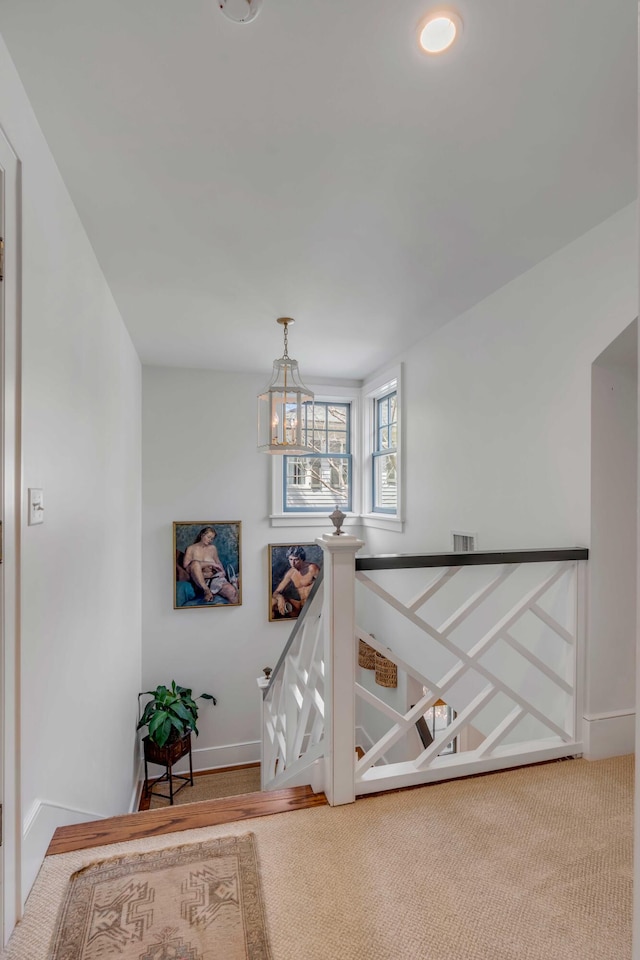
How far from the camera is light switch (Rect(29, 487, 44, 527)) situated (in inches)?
53.7

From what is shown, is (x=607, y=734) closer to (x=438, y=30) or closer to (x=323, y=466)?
(x=438, y=30)

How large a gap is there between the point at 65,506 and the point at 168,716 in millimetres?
2766

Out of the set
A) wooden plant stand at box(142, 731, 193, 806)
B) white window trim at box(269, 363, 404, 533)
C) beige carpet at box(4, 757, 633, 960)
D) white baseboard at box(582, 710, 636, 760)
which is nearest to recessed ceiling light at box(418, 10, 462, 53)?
beige carpet at box(4, 757, 633, 960)

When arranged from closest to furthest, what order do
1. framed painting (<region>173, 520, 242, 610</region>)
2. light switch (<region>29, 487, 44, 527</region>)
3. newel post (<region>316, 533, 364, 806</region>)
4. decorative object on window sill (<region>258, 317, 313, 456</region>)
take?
light switch (<region>29, 487, 44, 527</region>) → newel post (<region>316, 533, 364, 806</region>) → decorative object on window sill (<region>258, 317, 313, 456</region>) → framed painting (<region>173, 520, 242, 610</region>)

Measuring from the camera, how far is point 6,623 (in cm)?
118

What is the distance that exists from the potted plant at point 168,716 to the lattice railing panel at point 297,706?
73 centimetres

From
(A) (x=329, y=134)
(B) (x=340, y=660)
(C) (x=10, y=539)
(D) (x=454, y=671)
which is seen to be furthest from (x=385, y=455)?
(C) (x=10, y=539)

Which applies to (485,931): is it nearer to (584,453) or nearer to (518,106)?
(584,453)

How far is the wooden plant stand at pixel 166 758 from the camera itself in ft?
12.7

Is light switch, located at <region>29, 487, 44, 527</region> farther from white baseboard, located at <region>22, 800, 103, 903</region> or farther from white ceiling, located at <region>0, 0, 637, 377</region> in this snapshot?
white ceiling, located at <region>0, 0, 637, 377</region>

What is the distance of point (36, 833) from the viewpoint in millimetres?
1334

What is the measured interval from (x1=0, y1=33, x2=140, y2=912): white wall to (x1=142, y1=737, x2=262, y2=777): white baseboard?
1.49 m

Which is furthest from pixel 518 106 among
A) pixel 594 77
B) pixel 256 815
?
pixel 256 815

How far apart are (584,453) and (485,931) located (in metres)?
1.74
